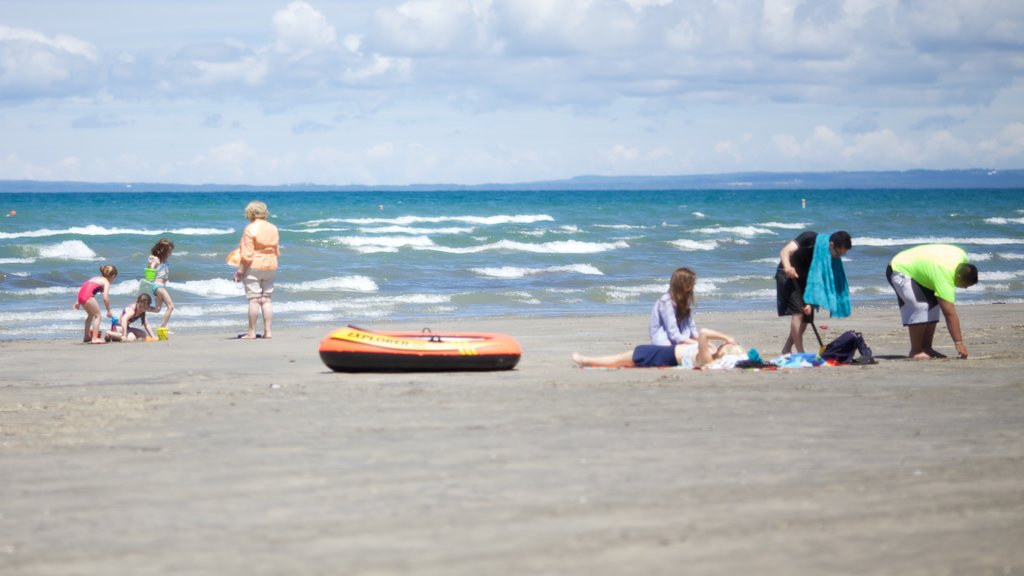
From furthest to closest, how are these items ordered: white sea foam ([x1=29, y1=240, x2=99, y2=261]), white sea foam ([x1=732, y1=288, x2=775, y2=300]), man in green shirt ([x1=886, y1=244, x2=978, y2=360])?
white sea foam ([x1=29, y1=240, x2=99, y2=261]), white sea foam ([x1=732, y1=288, x2=775, y2=300]), man in green shirt ([x1=886, y1=244, x2=978, y2=360])

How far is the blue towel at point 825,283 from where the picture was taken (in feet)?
34.5

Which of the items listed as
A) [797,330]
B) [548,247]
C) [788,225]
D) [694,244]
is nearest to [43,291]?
[797,330]

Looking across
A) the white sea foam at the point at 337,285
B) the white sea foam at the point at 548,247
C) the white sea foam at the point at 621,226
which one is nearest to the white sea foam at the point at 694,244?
the white sea foam at the point at 548,247

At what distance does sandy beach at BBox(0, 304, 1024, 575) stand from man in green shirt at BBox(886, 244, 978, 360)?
24.5 inches

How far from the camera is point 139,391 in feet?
29.4

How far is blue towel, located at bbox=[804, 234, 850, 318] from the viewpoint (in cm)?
1052

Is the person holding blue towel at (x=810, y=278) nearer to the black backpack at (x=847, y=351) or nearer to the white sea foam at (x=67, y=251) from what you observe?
the black backpack at (x=847, y=351)

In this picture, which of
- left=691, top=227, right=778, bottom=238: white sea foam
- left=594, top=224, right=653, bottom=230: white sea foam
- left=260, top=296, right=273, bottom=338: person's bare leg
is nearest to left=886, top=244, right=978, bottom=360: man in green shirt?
left=260, top=296, right=273, bottom=338: person's bare leg

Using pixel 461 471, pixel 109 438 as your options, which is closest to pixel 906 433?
pixel 461 471

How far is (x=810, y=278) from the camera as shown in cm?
1059

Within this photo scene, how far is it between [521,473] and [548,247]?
28.7 meters

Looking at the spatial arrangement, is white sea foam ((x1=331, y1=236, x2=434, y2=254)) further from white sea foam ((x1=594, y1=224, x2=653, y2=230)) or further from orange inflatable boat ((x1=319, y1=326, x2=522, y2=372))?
orange inflatable boat ((x1=319, y1=326, x2=522, y2=372))

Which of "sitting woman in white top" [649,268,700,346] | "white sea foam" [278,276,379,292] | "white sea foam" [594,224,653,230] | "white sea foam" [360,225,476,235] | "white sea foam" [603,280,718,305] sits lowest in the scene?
"white sea foam" [603,280,718,305]

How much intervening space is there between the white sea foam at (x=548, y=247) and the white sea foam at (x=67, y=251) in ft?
26.3
